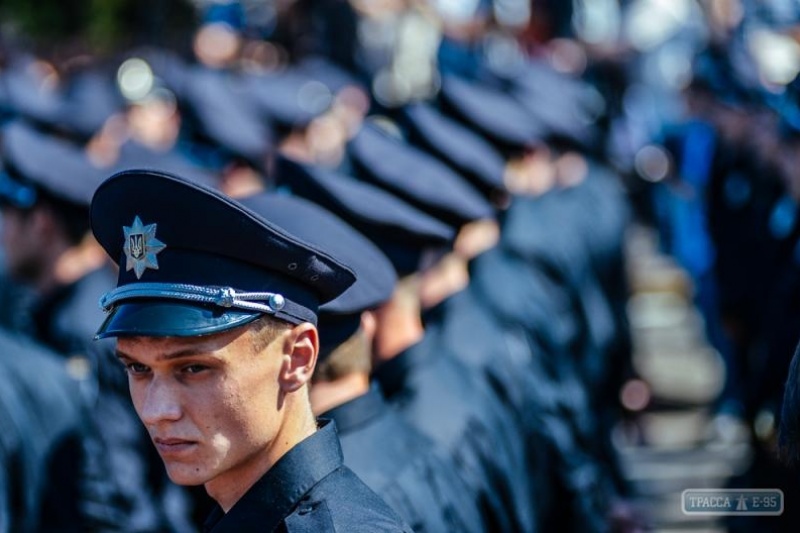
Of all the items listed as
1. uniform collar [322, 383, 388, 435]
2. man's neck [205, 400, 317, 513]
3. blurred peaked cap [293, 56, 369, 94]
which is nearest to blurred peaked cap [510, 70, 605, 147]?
blurred peaked cap [293, 56, 369, 94]

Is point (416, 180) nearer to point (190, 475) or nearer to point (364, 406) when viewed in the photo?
point (364, 406)

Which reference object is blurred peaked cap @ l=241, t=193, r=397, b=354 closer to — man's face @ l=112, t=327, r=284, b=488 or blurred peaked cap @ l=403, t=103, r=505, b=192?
man's face @ l=112, t=327, r=284, b=488

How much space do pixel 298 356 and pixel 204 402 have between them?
0.72ft

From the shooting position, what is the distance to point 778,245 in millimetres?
7504

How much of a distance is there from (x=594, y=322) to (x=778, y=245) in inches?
41.9

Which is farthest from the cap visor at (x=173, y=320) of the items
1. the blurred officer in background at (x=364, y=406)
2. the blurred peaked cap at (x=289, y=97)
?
the blurred peaked cap at (x=289, y=97)

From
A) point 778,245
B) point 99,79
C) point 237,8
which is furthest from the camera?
point 237,8

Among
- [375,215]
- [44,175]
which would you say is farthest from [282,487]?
[44,175]

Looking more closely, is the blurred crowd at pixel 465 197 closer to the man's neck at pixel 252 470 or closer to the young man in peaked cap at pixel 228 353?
the young man in peaked cap at pixel 228 353

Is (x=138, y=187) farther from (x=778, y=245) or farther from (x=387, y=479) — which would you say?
(x=778, y=245)

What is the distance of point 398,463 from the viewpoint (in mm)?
3684

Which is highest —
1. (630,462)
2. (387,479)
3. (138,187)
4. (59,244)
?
(138,187)

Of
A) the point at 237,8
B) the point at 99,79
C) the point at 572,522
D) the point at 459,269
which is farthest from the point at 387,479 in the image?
the point at 237,8

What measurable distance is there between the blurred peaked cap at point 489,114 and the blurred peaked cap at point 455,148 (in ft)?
2.09
